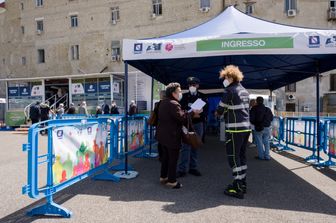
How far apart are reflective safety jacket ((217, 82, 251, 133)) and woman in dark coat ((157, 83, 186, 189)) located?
790 millimetres

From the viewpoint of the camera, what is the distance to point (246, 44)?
18.6ft

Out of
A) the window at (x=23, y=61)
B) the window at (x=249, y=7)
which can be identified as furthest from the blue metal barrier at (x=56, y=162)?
the window at (x=23, y=61)

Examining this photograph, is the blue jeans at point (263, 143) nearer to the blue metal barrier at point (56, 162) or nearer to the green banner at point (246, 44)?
the green banner at point (246, 44)

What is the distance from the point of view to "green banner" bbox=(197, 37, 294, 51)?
559 cm

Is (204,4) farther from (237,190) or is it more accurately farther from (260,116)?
(237,190)

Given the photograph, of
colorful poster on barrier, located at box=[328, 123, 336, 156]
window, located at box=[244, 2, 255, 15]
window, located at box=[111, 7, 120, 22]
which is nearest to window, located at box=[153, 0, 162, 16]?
window, located at box=[111, 7, 120, 22]

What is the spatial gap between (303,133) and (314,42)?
441cm

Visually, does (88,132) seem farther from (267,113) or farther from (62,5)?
(62,5)

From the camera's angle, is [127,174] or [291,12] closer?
[127,174]

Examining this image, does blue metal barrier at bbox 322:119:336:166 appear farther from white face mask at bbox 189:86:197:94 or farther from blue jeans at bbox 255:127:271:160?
white face mask at bbox 189:86:197:94

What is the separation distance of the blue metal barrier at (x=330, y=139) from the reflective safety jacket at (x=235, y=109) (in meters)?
3.55

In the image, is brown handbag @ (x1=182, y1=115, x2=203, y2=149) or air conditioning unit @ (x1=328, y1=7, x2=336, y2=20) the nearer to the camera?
brown handbag @ (x1=182, y1=115, x2=203, y2=149)

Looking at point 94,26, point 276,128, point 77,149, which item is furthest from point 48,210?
point 94,26

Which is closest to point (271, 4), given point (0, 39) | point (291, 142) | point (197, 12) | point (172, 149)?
point (197, 12)
